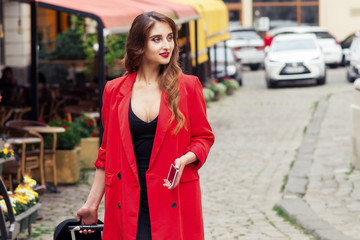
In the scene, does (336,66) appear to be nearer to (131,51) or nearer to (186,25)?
(186,25)

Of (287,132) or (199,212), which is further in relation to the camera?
(287,132)

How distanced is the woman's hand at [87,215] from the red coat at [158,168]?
8cm

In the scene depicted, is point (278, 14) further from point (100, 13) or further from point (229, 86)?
point (100, 13)

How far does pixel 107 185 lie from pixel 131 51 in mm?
621

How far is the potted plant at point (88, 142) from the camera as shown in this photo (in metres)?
11.5

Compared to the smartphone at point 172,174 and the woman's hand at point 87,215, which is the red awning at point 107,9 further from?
the smartphone at point 172,174

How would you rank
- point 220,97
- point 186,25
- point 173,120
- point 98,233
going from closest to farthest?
point 173,120 → point 98,233 → point 186,25 → point 220,97

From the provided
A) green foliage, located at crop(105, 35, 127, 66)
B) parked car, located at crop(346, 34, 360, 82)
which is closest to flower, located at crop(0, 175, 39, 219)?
green foliage, located at crop(105, 35, 127, 66)

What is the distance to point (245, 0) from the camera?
47781 millimetres

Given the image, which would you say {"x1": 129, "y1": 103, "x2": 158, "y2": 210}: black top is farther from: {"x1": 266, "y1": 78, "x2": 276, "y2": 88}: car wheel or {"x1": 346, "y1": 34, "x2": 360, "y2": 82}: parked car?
{"x1": 266, "y1": 78, "x2": 276, "y2": 88}: car wheel

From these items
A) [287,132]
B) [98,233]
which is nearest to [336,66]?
[287,132]

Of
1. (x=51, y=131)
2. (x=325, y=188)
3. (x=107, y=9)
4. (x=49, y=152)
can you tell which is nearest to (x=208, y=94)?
(x=107, y=9)

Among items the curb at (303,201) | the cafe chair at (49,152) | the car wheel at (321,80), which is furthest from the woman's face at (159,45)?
the car wheel at (321,80)

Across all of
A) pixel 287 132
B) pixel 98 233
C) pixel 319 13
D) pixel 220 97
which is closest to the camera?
pixel 98 233
